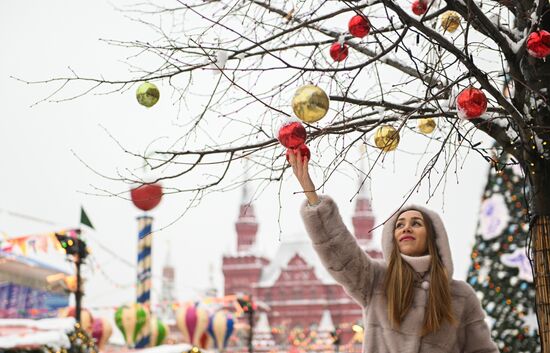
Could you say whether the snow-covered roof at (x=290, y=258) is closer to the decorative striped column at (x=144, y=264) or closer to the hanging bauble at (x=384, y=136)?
the decorative striped column at (x=144, y=264)

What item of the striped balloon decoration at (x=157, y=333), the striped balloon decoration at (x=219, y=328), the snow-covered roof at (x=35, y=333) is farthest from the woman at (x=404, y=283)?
the striped balloon decoration at (x=219, y=328)

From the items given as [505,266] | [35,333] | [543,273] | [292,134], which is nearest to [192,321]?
[505,266]

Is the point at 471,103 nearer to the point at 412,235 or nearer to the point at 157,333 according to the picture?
the point at 412,235

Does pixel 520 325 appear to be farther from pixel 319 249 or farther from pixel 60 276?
pixel 60 276

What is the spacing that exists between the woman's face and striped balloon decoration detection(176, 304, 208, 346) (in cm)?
1933

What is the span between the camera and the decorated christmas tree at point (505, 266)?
661cm

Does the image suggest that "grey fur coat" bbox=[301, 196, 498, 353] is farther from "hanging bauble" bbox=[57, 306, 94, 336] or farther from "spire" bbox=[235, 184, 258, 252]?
"spire" bbox=[235, 184, 258, 252]

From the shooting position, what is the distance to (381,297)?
10.2 ft

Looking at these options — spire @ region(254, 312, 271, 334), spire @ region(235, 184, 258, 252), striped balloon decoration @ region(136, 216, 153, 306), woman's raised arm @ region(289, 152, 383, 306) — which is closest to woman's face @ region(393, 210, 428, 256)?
woman's raised arm @ region(289, 152, 383, 306)

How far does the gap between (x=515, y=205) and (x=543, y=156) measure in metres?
4.16

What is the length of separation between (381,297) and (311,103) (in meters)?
0.99

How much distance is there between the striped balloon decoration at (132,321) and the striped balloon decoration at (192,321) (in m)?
3.03

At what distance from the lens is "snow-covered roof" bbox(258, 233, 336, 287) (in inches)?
1651

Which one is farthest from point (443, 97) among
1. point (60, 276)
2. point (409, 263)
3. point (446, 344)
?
point (60, 276)
